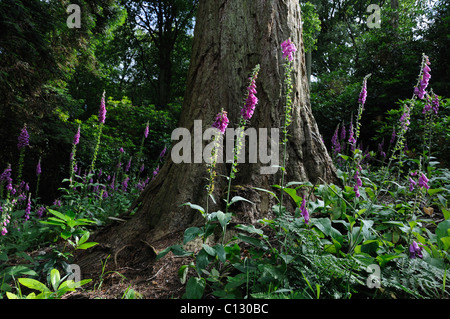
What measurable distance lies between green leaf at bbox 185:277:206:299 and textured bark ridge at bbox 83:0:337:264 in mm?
764

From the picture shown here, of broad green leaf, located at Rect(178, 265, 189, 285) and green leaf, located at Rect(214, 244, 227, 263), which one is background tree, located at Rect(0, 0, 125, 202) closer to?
broad green leaf, located at Rect(178, 265, 189, 285)

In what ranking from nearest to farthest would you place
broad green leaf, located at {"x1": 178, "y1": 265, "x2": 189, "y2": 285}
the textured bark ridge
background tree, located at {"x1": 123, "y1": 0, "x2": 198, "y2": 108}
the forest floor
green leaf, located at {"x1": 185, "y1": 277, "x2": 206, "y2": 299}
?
green leaf, located at {"x1": 185, "y1": 277, "x2": 206, "y2": 299}, broad green leaf, located at {"x1": 178, "y1": 265, "x2": 189, "y2": 285}, the forest floor, the textured bark ridge, background tree, located at {"x1": 123, "y1": 0, "x2": 198, "y2": 108}

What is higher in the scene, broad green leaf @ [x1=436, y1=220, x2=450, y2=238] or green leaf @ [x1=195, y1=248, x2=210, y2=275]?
broad green leaf @ [x1=436, y1=220, x2=450, y2=238]

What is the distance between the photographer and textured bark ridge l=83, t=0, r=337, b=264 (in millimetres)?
2520

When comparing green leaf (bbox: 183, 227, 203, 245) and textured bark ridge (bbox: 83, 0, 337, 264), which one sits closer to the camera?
green leaf (bbox: 183, 227, 203, 245)

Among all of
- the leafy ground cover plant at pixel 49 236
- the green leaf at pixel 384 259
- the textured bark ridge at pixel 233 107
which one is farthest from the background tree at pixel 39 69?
the green leaf at pixel 384 259

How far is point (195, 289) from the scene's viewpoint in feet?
5.47

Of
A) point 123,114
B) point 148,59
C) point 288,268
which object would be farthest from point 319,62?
point 288,268

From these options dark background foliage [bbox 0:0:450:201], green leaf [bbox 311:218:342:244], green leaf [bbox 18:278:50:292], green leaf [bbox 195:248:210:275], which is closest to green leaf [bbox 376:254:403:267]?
green leaf [bbox 311:218:342:244]

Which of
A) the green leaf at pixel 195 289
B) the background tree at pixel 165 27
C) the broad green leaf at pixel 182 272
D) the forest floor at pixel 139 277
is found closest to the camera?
the green leaf at pixel 195 289

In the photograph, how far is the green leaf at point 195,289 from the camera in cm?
165

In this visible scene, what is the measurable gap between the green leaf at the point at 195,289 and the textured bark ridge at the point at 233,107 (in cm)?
76

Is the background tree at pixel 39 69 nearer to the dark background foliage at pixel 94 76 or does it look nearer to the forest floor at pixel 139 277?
the dark background foliage at pixel 94 76

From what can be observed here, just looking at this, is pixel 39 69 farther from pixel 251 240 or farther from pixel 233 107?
pixel 251 240
